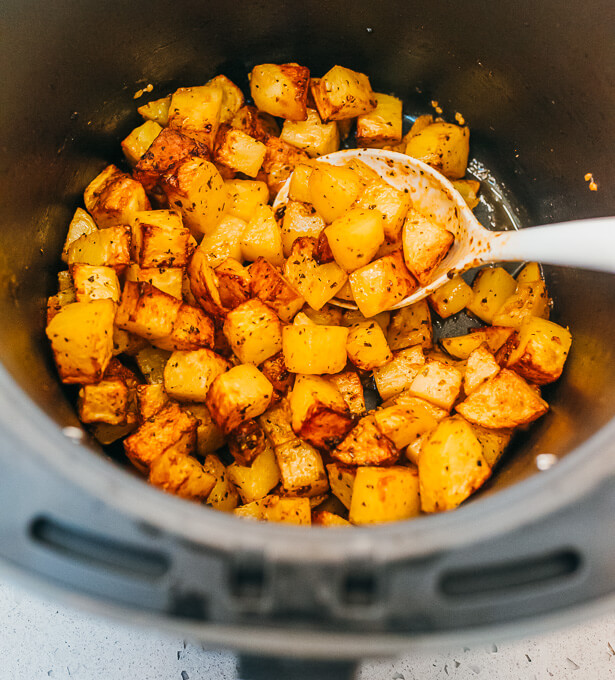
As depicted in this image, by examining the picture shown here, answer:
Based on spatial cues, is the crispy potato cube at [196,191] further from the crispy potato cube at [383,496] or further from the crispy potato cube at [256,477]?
the crispy potato cube at [383,496]

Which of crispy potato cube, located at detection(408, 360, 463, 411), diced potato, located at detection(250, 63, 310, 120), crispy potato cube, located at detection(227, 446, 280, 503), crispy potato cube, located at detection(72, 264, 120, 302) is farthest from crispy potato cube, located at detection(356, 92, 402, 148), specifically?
crispy potato cube, located at detection(227, 446, 280, 503)

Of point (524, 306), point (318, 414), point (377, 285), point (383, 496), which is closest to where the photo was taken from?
point (383, 496)

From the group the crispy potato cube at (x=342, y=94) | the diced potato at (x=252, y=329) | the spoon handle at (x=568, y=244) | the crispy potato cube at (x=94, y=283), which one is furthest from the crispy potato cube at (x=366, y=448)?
the crispy potato cube at (x=342, y=94)

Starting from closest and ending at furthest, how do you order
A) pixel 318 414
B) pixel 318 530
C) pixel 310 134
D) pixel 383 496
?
pixel 318 530 → pixel 383 496 → pixel 318 414 → pixel 310 134

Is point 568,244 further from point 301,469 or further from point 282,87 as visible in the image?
point 282,87

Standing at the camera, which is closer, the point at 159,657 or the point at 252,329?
the point at 159,657

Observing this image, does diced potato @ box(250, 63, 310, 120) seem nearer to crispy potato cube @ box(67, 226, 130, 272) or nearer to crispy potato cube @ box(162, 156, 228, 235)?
crispy potato cube @ box(162, 156, 228, 235)

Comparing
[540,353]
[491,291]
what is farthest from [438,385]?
[491,291]
